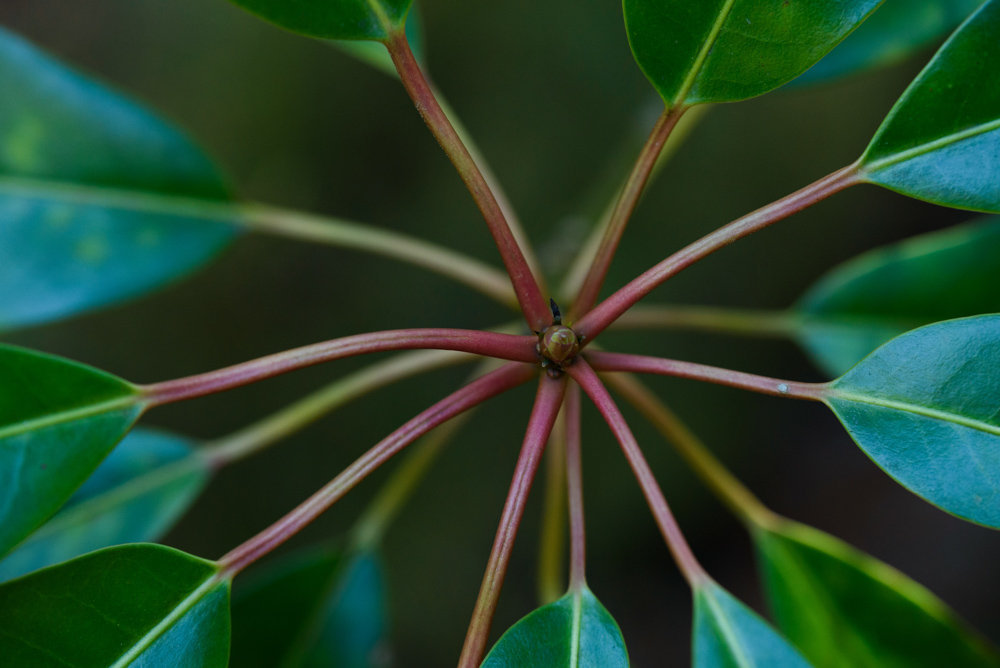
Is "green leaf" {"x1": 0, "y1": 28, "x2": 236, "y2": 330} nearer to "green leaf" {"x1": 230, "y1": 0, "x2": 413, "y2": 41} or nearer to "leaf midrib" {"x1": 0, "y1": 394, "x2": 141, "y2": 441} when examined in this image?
"leaf midrib" {"x1": 0, "y1": 394, "x2": 141, "y2": 441}

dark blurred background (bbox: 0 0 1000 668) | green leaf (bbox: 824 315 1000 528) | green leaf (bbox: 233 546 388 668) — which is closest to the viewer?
green leaf (bbox: 824 315 1000 528)

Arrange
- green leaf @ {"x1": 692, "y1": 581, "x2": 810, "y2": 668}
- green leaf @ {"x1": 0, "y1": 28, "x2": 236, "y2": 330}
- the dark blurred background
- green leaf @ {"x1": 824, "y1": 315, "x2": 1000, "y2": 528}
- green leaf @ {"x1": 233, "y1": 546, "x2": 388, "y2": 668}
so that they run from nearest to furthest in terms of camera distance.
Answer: green leaf @ {"x1": 824, "y1": 315, "x2": 1000, "y2": 528} → green leaf @ {"x1": 692, "y1": 581, "x2": 810, "y2": 668} → green leaf @ {"x1": 0, "y1": 28, "x2": 236, "y2": 330} → green leaf @ {"x1": 233, "y1": 546, "x2": 388, "y2": 668} → the dark blurred background

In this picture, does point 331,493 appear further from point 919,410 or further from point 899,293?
point 899,293

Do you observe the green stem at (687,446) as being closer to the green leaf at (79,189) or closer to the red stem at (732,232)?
the red stem at (732,232)

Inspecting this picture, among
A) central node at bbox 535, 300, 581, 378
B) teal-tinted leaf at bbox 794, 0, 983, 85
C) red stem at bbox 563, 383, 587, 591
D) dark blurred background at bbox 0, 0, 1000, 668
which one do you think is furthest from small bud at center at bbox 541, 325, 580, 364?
dark blurred background at bbox 0, 0, 1000, 668

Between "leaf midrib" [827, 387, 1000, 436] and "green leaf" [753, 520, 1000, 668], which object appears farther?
"green leaf" [753, 520, 1000, 668]

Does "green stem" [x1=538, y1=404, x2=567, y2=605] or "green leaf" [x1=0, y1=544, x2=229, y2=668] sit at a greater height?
"green stem" [x1=538, y1=404, x2=567, y2=605]
